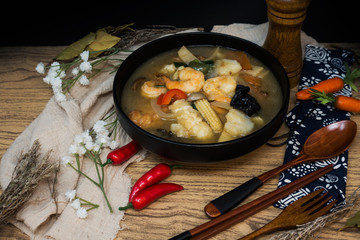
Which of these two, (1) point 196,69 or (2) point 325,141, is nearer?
(2) point 325,141

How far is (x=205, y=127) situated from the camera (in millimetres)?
2203

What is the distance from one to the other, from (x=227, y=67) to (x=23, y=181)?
1305 mm

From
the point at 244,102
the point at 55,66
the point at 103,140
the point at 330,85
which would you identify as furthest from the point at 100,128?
the point at 330,85

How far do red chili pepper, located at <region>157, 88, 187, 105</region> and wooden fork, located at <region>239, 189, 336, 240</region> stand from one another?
841mm

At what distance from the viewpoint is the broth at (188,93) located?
87.5 inches

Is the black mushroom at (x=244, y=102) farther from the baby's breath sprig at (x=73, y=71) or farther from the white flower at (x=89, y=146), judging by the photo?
the baby's breath sprig at (x=73, y=71)

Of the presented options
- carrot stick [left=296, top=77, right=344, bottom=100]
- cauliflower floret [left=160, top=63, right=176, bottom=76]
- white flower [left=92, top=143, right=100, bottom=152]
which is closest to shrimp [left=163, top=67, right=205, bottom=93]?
cauliflower floret [left=160, top=63, right=176, bottom=76]

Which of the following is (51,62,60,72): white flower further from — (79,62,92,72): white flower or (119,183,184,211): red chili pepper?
(119,183,184,211): red chili pepper

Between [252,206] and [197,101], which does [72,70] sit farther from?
[252,206]

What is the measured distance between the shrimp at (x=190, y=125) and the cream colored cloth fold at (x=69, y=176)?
0.98 feet

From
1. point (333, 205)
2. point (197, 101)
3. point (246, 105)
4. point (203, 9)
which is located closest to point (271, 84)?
point (246, 105)

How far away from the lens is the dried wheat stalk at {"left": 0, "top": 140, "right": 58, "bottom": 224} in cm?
199

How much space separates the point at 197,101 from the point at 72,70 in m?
0.96

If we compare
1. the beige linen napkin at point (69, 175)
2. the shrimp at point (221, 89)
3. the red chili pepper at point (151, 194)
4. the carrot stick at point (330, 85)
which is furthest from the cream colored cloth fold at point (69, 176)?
the carrot stick at point (330, 85)
